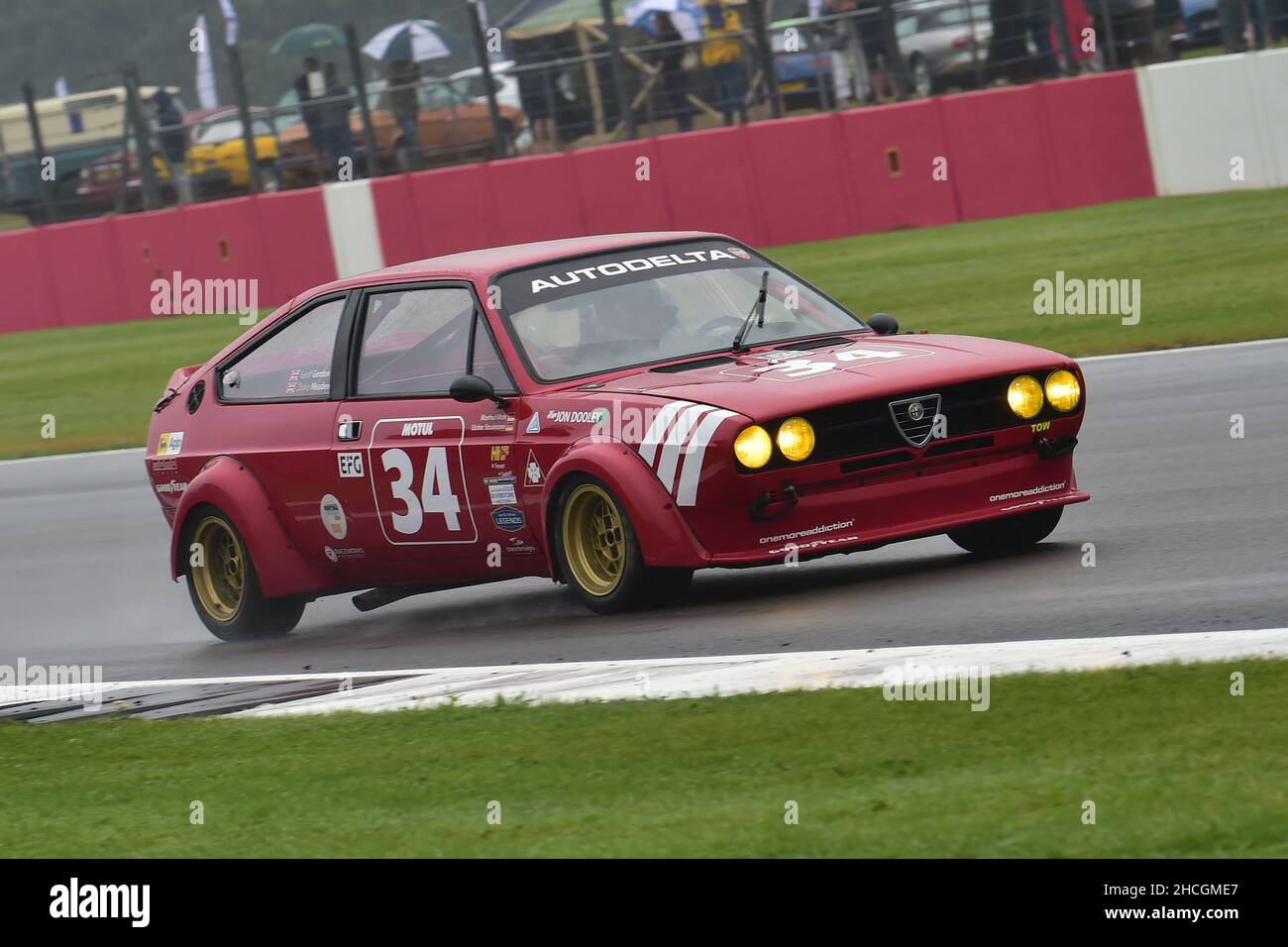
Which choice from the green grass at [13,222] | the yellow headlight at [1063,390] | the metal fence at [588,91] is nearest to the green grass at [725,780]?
the yellow headlight at [1063,390]

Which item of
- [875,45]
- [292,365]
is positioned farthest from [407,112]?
[292,365]

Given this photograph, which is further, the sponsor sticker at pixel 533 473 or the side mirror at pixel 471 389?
the side mirror at pixel 471 389

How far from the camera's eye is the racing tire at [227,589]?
32.2ft

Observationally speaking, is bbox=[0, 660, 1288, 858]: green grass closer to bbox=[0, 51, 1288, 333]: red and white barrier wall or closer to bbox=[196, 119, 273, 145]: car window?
bbox=[0, 51, 1288, 333]: red and white barrier wall

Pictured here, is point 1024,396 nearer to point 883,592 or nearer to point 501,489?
point 883,592

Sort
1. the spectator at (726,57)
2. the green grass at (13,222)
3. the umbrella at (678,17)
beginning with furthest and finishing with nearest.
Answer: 1. the green grass at (13,222)
2. the umbrella at (678,17)
3. the spectator at (726,57)

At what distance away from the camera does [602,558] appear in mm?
8398

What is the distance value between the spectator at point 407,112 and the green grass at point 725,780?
A: 17060 millimetres

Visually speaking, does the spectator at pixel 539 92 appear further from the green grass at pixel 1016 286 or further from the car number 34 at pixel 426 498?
the car number 34 at pixel 426 498

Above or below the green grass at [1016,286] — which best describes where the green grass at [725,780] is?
below

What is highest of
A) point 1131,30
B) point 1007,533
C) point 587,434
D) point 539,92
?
point 539,92

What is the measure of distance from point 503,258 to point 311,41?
1654 centimetres

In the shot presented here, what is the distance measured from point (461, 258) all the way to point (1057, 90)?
12479 mm
